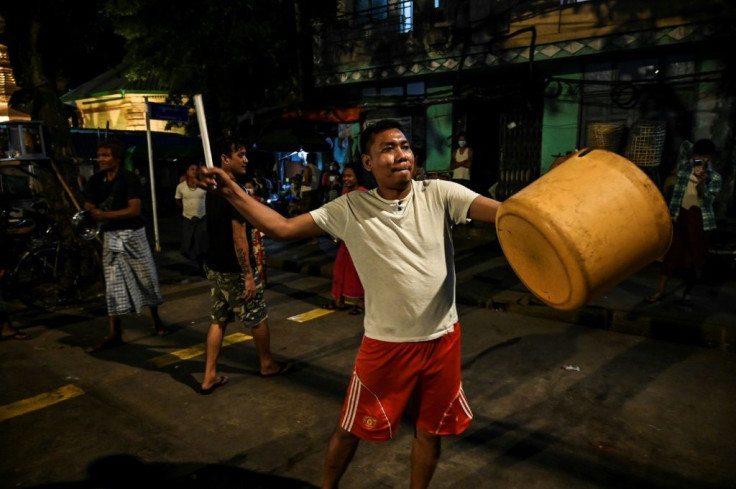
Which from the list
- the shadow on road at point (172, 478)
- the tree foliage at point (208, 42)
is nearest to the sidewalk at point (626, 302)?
the shadow on road at point (172, 478)

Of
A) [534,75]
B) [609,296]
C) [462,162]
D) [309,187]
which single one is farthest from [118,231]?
[534,75]

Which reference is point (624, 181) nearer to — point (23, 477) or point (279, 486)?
point (279, 486)

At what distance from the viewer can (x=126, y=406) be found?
3.93 m

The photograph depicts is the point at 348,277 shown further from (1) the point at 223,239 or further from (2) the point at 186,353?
(1) the point at 223,239

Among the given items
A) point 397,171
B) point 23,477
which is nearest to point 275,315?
point 23,477

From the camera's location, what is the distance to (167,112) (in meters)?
10.3

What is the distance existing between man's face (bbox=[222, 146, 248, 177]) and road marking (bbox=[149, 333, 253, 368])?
6.79 feet

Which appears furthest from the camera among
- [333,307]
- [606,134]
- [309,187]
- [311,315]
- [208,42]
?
[208,42]

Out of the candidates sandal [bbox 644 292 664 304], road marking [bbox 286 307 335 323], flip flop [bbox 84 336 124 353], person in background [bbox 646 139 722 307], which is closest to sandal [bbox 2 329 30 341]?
flip flop [bbox 84 336 124 353]

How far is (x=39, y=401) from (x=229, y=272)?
71.6 inches

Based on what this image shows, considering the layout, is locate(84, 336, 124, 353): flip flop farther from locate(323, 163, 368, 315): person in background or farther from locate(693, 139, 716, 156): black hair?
locate(693, 139, 716, 156): black hair

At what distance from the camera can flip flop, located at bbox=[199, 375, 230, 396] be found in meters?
4.13

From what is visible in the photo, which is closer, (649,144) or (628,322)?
(628,322)

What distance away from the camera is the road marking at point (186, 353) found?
4891 mm
